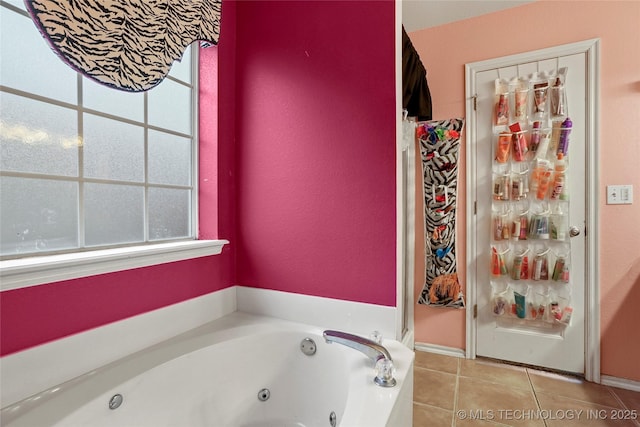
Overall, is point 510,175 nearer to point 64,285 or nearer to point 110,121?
point 110,121

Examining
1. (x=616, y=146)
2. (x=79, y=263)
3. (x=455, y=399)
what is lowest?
(x=455, y=399)

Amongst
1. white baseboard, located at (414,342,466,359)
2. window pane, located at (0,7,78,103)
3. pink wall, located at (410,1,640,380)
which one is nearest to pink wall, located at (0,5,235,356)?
window pane, located at (0,7,78,103)

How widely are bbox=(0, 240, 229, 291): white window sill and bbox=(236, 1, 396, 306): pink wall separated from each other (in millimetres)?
446

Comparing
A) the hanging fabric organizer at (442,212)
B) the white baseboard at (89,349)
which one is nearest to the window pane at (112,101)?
the white baseboard at (89,349)

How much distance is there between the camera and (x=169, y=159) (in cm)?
139

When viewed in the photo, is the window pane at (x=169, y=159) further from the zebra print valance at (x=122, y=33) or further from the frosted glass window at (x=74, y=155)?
the zebra print valance at (x=122, y=33)

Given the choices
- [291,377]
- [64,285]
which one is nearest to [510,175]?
[291,377]

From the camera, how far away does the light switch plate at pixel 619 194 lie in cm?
170

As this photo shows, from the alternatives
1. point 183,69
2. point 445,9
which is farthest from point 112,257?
point 445,9

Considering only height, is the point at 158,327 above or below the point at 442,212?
below

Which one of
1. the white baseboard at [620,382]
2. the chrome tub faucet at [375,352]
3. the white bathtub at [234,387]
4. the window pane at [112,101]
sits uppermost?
the window pane at [112,101]

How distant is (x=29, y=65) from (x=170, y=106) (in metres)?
0.51

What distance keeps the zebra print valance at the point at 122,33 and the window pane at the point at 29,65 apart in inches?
9.2

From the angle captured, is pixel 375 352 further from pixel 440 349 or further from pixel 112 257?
pixel 440 349
